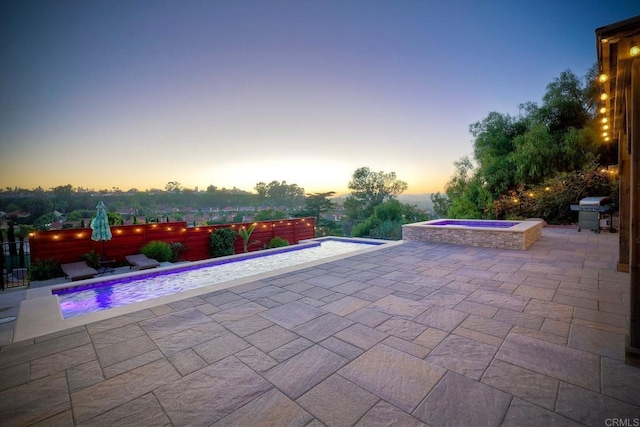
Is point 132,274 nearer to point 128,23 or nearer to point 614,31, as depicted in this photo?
point 128,23

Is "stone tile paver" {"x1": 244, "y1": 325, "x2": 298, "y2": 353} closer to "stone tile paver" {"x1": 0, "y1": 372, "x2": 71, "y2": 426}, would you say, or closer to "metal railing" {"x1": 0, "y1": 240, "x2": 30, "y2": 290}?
"stone tile paver" {"x1": 0, "y1": 372, "x2": 71, "y2": 426}

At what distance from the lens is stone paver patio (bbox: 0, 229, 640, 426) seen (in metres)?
1.50

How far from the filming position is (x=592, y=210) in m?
8.24

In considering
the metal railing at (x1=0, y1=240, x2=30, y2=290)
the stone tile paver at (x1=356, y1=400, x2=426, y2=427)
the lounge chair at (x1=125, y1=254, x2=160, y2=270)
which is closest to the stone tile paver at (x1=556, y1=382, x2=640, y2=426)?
the stone tile paver at (x1=356, y1=400, x2=426, y2=427)

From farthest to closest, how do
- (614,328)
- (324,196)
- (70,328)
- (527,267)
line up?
(324,196)
(527,267)
(70,328)
(614,328)

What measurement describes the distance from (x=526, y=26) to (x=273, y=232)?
12.1 meters

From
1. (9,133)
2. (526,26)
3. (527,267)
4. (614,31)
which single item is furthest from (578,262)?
(9,133)

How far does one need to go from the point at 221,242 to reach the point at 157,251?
2055mm

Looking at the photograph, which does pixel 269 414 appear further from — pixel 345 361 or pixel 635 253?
pixel 635 253

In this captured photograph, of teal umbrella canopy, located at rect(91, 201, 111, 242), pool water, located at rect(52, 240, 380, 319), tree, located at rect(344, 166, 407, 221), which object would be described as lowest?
pool water, located at rect(52, 240, 380, 319)

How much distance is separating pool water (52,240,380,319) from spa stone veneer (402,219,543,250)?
11.2 ft

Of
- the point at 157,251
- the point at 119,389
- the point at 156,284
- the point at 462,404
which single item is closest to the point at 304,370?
the point at 462,404

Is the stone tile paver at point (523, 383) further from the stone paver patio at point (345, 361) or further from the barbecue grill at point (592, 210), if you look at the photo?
the barbecue grill at point (592, 210)

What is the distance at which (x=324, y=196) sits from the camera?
25891mm
